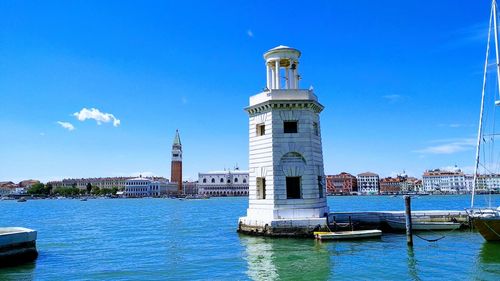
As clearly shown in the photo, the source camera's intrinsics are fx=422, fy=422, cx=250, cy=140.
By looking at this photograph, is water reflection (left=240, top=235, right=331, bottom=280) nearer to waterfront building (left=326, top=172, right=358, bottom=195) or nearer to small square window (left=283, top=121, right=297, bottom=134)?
small square window (left=283, top=121, right=297, bottom=134)

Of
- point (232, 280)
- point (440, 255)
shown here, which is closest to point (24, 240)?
point (232, 280)

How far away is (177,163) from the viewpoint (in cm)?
18100

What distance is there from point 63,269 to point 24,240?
2.54 metres

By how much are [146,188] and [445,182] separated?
5266 inches

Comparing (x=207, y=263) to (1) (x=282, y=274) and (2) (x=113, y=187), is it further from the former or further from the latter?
(2) (x=113, y=187)

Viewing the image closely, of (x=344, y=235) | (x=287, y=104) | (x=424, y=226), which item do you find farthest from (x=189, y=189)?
(x=344, y=235)

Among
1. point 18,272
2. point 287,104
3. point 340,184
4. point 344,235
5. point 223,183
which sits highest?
point 287,104

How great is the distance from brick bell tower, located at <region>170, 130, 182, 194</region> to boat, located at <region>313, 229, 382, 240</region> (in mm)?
160063

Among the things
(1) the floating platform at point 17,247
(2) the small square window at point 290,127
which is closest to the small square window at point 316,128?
(2) the small square window at point 290,127

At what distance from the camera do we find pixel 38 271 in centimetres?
1570

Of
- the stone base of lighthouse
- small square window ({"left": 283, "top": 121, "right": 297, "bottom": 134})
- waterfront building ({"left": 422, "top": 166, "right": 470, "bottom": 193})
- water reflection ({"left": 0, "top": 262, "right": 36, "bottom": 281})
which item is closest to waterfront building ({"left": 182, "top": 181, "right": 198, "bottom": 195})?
waterfront building ({"left": 422, "top": 166, "right": 470, "bottom": 193})

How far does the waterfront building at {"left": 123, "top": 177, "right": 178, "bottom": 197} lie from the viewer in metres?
184

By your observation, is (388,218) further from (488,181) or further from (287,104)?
(488,181)

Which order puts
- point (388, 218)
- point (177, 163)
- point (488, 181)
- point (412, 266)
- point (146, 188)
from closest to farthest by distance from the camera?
point (412, 266)
point (388, 218)
point (488, 181)
point (177, 163)
point (146, 188)
